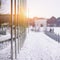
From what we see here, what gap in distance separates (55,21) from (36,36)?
0.63 metres

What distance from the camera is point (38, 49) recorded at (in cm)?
284

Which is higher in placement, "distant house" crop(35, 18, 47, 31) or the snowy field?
Answer: "distant house" crop(35, 18, 47, 31)

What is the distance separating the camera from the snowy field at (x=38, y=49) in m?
2.40

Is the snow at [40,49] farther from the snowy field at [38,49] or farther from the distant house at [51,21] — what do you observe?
the distant house at [51,21]

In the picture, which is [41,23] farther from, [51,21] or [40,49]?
[40,49]

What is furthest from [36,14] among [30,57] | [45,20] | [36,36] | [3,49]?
[3,49]

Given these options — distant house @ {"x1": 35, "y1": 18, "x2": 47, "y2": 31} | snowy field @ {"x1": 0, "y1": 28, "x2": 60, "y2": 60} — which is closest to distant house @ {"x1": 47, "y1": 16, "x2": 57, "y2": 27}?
distant house @ {"x1": 35, "y1": 18, "x2": 47, "y2": 31}

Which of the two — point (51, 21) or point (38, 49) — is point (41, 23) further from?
point (38, 49)

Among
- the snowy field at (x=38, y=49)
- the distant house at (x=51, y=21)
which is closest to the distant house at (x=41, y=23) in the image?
the distant house at (x=51, y=21)

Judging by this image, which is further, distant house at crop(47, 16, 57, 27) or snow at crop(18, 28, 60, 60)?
distant house at crop(47, 16, 57, 27)

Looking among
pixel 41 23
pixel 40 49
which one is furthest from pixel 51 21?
pixel 40 49

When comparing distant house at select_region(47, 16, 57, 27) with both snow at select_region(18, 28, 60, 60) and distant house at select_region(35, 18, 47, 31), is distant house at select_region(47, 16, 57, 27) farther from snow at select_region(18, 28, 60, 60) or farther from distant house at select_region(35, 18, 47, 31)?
snow at select_region(18, 28, 60, 60)

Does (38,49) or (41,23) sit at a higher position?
(41,23)

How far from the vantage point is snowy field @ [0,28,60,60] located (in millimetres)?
2396
